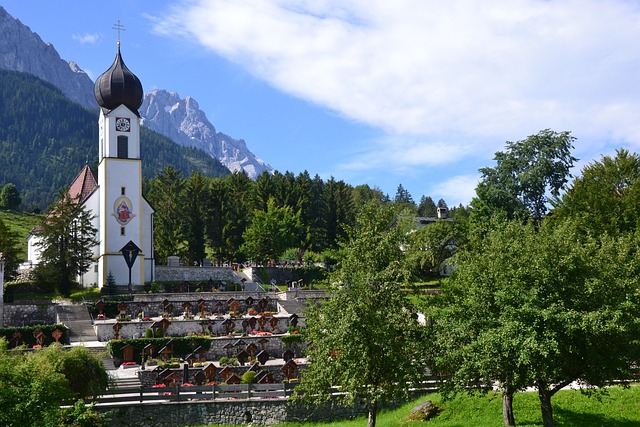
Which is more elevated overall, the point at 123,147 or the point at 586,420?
the point at 123,147

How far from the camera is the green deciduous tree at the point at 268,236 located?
6322cm

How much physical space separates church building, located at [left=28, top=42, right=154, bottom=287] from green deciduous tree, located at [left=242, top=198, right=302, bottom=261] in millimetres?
9599

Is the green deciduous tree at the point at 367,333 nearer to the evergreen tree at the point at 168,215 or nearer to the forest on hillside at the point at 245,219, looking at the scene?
the forest on hillside at the point at 245,219

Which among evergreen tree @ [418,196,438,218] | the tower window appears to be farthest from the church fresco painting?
evergreen tree @ [418,196,438,218]

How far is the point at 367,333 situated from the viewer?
870 inches

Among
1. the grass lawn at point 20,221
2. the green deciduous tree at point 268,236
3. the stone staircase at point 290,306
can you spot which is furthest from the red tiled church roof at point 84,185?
the grass lawn at point 20,221

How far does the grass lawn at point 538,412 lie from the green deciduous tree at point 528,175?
105 ft

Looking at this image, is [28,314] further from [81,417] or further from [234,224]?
[234,224]

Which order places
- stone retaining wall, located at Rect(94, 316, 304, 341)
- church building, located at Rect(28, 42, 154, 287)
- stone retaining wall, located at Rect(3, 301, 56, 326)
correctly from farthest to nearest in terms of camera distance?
church building, located at Rect(28, 42, 154, 287)
stone retaining wall, located at Rect(3, 301, 56, 326)
stone retaining wall, located at Rect(94, 316, 304, 341)

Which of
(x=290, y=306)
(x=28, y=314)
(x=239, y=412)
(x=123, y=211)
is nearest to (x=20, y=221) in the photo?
(x=123, y=211)

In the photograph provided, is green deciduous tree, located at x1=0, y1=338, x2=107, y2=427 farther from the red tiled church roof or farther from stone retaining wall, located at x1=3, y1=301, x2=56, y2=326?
the red tiled church roof

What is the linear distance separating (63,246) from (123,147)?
35.9 feet

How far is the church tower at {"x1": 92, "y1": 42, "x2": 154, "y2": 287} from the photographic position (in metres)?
54.6

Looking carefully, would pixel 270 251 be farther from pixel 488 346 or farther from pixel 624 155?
pixel 488 346
